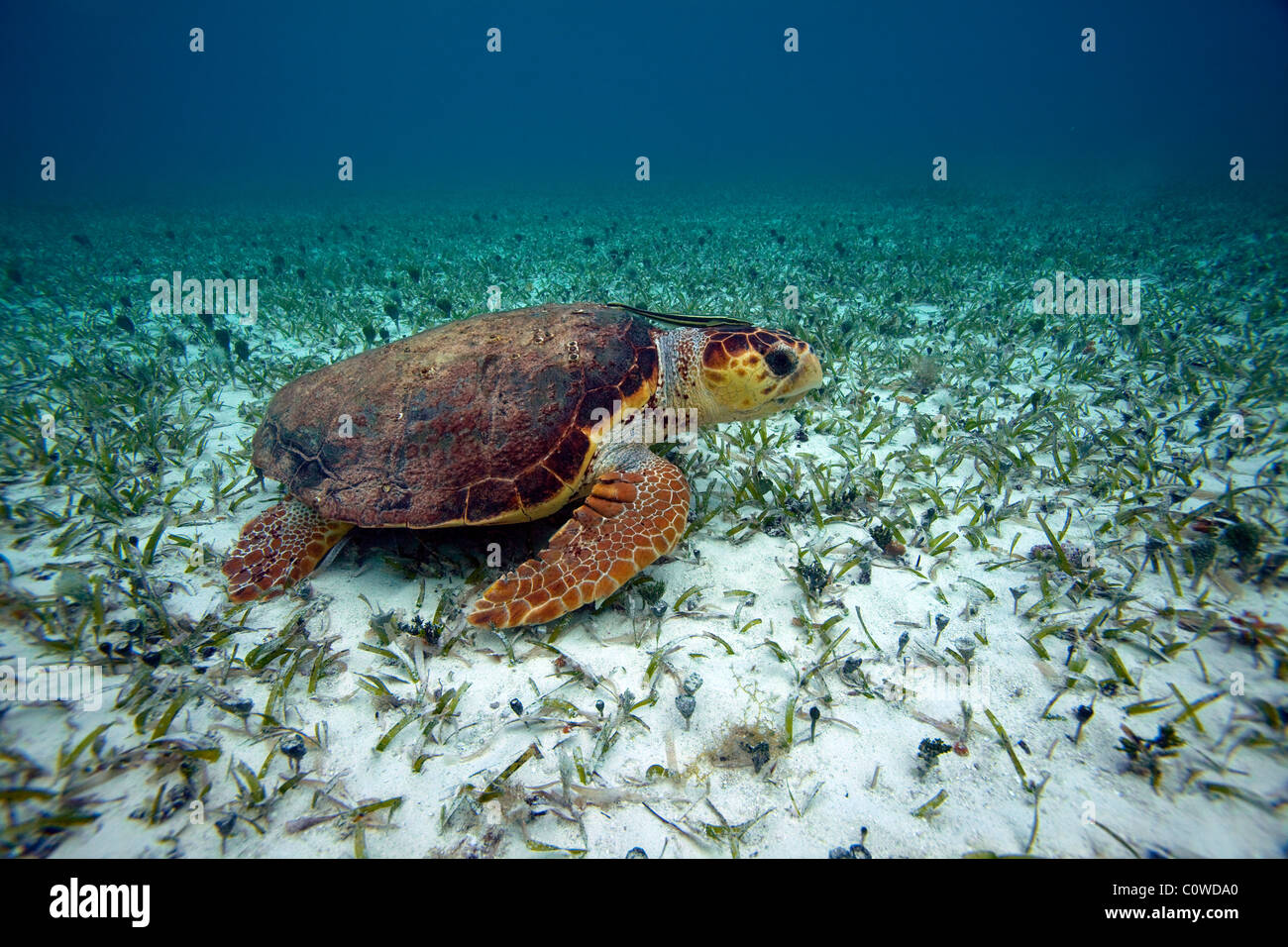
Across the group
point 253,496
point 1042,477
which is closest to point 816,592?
point 1042,477

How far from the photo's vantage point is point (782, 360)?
3939mm

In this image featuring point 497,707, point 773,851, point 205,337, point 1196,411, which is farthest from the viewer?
point 205,337

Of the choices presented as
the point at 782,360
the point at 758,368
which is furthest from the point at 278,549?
the point at 782,360

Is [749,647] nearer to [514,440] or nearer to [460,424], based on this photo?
[514,440]

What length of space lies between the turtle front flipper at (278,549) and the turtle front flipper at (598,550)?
4.60 feet

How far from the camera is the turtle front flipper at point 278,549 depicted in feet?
10.6

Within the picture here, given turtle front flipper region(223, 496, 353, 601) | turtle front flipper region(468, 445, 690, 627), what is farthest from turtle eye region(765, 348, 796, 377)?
turtle front flipper region(223, 496, 353, 601)

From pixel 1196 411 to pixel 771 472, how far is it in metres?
4.66

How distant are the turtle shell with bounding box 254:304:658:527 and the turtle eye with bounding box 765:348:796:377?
0.95m

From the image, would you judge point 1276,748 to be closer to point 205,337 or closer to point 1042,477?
point 1042,477

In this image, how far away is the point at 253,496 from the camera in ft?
14.1

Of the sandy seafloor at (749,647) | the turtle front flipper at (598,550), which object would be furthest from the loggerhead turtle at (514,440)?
the sandy seafloor at (749,647)

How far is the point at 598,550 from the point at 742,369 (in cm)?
194
